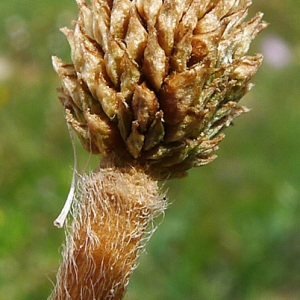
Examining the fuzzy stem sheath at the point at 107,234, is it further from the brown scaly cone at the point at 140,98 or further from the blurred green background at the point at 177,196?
the blurred green background at the point at 177,196

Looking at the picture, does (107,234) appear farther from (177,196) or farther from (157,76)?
(177,196)

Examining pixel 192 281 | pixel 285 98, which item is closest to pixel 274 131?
pixel 285 98

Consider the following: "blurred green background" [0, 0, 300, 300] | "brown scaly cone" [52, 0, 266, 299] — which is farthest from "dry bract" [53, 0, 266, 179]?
"blurred green background" [0, 0, 300, 300]

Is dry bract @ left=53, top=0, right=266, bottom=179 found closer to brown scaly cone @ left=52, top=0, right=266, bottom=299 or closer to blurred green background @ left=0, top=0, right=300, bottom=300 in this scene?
brown scaly cone @ left=52, top=0, right=266, bottom=299

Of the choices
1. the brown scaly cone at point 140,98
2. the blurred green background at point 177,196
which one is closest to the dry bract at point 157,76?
the brown scaly cone at point 140,98

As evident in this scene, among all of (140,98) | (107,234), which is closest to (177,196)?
(107,234)

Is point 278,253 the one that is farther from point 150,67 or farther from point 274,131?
point 150,67

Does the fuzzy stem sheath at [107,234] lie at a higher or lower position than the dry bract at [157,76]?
lower
